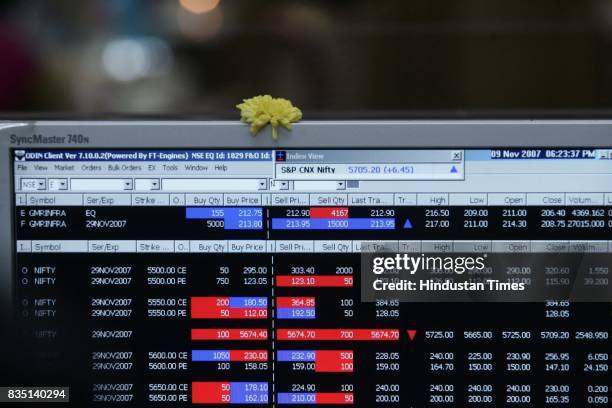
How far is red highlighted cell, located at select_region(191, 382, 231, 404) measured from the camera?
0.75m

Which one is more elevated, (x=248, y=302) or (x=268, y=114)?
(x=268, y=114)

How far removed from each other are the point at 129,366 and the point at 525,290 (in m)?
0.34

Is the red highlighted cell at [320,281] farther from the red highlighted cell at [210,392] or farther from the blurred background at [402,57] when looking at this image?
the blurred background at [402,57]

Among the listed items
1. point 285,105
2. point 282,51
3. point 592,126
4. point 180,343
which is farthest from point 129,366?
point 282,51

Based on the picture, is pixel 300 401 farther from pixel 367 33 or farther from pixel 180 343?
pixel 367 33

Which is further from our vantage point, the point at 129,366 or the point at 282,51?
the point at 282,51

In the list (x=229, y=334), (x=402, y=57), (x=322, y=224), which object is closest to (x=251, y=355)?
(x=229, y=334)

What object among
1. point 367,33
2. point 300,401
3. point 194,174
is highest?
point 367,33

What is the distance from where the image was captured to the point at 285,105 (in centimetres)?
75

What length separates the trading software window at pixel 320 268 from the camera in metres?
0.74

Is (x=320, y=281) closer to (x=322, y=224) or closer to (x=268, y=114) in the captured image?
(x=322, y=224)

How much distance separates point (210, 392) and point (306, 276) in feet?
0.42

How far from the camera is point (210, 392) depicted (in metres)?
0.75

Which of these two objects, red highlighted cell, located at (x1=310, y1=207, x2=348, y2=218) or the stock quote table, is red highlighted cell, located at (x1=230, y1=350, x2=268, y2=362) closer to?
the stock quote table
